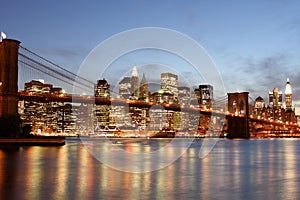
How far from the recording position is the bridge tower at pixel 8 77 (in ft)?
123

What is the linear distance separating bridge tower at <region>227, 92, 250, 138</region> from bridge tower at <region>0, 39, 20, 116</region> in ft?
116

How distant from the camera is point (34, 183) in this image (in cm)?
1270

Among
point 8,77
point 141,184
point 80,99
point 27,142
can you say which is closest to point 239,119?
point 80,99

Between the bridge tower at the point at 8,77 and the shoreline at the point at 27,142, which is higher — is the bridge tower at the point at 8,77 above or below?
above

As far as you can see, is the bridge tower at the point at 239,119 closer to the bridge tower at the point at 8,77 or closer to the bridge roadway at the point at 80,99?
the bridge roadway at the point at 80,99

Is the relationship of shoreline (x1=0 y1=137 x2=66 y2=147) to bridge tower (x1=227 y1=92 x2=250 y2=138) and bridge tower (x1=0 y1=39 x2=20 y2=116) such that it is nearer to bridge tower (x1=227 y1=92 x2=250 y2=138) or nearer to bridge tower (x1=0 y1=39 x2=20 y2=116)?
bridge tower (x1=0 y1=39 x2=20 y2=116)

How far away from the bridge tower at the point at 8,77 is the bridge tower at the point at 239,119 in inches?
1392

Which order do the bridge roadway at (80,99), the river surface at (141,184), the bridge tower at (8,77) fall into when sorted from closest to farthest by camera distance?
the river surface at (141,184), the bridge tower at (8,77), the bridge roadway at (80,99)

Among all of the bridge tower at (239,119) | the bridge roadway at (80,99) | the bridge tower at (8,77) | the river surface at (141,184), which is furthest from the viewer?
the bridge tower at (239,119)

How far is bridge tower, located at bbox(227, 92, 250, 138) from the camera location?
68.2m

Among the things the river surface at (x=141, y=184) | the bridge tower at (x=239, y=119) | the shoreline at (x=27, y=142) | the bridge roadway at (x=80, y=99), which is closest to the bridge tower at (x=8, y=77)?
the bridge roadway at (x=80, y=99)

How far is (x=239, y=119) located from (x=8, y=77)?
38.7 meters

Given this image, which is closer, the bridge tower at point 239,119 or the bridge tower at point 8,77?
the bridge tower at point 8,77

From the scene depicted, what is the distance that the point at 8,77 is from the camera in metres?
39.3
